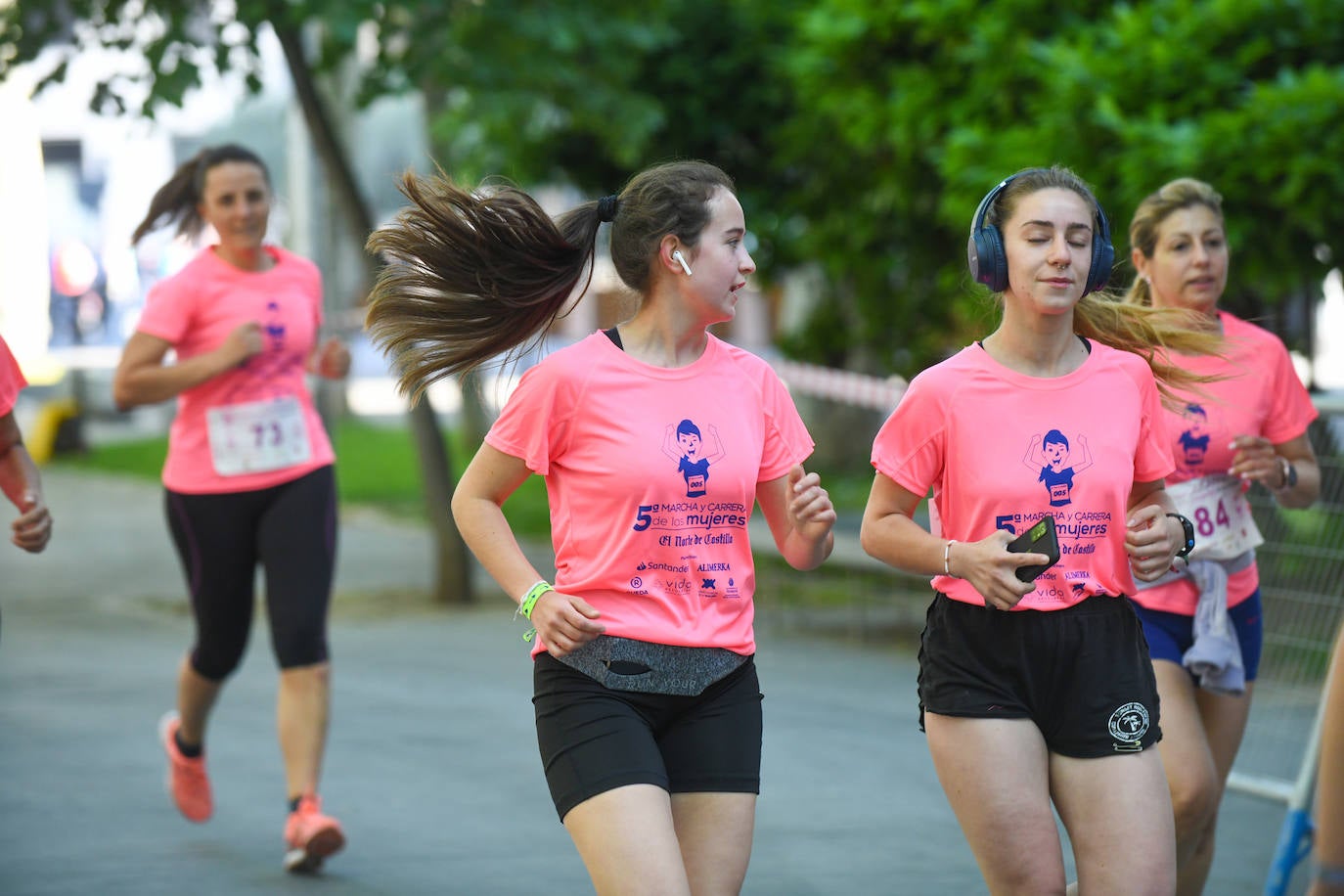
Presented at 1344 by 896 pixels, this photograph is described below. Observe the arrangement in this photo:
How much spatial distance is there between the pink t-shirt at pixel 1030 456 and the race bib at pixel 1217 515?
0.99 meters

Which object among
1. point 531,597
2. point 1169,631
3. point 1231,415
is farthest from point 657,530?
point 1231,415

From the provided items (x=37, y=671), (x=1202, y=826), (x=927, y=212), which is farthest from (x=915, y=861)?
(x=927, y=212)

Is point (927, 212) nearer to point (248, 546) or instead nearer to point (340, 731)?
point (340, 731)

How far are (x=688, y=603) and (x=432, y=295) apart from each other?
0.96 metres

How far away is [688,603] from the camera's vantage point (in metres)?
3.59

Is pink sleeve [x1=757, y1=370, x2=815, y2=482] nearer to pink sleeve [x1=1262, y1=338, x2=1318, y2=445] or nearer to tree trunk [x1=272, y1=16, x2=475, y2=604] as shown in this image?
pink sleeve [x1=1262, y1=338, x2=1318, y2=445]

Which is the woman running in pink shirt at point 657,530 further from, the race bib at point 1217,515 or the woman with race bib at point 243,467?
the woman with race bib at point 243,467

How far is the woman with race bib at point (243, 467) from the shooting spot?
19.0ft

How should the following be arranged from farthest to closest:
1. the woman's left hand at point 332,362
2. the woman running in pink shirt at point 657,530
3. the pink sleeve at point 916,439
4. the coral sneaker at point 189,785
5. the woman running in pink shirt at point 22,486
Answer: the woman's left hand at point 332,362, the coral sneaker at point 189,785, the woman running in pink shirt at point 22,486, the pink sleeve at point 916,439, the woman running in pink shirt at point 657,530

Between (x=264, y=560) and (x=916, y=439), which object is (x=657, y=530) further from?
(x=264, y=560)

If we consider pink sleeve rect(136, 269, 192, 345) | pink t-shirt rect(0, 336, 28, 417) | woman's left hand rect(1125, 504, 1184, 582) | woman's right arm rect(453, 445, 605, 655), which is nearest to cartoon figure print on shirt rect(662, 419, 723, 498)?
woman's right arm rect(453, 445, 605, 655)

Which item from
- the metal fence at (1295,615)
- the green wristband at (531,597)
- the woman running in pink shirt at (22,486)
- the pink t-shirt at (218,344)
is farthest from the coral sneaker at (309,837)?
the metal fence at (1295,615)

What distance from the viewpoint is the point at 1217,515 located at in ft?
15.5

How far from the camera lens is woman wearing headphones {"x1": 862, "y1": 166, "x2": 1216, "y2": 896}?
3.55m
